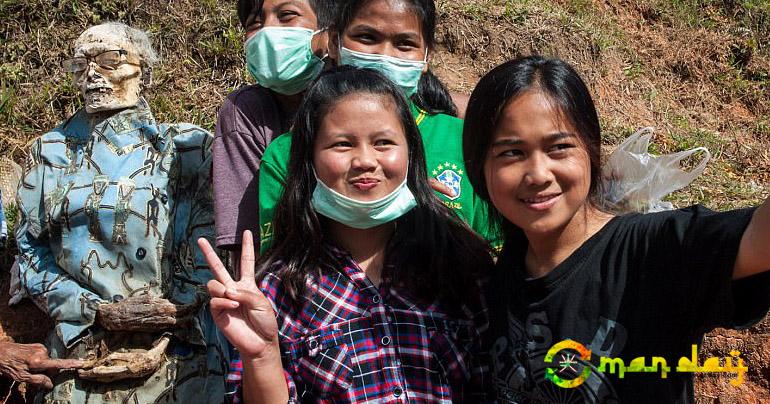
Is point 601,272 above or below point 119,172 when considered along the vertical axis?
above

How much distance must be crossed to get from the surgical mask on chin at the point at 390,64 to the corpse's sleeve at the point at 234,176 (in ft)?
1.36

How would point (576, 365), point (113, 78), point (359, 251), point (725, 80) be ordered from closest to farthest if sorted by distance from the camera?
point (576, 365)
point (359, 251)
point (113, 78)
point (725, 80)

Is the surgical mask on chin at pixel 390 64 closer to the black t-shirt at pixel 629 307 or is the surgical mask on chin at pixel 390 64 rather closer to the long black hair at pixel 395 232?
the long black hair at pixel 395 232

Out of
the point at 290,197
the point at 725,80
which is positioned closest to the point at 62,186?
the point at 290,197

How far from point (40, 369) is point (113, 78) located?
126 centimetres

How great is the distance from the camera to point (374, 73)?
227cm

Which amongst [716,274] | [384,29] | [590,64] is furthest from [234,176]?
[590,64]

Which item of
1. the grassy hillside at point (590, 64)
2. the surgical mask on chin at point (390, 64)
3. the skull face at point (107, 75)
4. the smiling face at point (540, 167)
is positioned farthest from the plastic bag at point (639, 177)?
the skull face at point (107, 75)

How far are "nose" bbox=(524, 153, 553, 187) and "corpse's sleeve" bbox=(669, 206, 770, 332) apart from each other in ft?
1.02

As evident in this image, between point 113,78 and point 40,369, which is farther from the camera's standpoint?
point 113,78

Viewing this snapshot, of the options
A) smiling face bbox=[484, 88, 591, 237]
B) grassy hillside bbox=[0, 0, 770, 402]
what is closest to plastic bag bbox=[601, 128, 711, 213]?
smiling face bbox=[484, 88, 591, 237]

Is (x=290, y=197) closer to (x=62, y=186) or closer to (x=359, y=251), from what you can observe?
(x=359, y=251)

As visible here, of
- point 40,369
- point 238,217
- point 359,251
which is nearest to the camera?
point 359,251

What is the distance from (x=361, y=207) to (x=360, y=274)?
0.63ft
